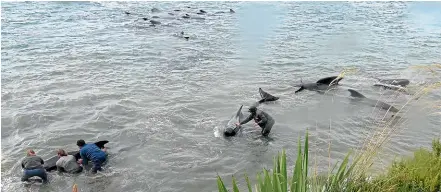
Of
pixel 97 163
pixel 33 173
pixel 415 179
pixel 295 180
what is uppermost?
pixel 295 180

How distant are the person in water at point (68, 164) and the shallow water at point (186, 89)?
19 cm

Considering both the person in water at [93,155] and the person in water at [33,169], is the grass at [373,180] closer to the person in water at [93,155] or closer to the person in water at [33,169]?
the person in water at [93,155]

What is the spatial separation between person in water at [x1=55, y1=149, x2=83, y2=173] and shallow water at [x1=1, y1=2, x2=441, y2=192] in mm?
190

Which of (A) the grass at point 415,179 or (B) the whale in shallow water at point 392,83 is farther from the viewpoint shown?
(B) the whale in shallow water at point 392,83

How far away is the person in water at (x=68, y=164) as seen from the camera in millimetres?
9211

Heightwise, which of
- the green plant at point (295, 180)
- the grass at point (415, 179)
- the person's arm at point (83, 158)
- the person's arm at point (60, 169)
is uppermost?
the green plant at point (295, 180)

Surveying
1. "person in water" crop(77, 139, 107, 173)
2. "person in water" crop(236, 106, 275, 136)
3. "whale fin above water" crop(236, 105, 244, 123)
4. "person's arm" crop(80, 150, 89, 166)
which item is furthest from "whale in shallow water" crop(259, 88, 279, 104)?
"person's arm" crop(80, 150, 89, 166)

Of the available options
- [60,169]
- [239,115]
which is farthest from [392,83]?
[60,169]

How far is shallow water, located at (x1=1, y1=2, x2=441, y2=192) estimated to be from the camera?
10117 mm

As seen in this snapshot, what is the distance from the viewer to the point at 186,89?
15.4m

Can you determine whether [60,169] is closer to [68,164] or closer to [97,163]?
[68,164]

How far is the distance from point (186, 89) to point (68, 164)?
22.4 feet

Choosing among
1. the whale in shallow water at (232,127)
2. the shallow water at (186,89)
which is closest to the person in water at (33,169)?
the shallow water at (186,89)

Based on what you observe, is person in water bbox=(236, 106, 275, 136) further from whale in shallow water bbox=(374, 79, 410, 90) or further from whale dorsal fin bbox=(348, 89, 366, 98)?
whale in shallow water bbox=(374, 79, 410, 90)
